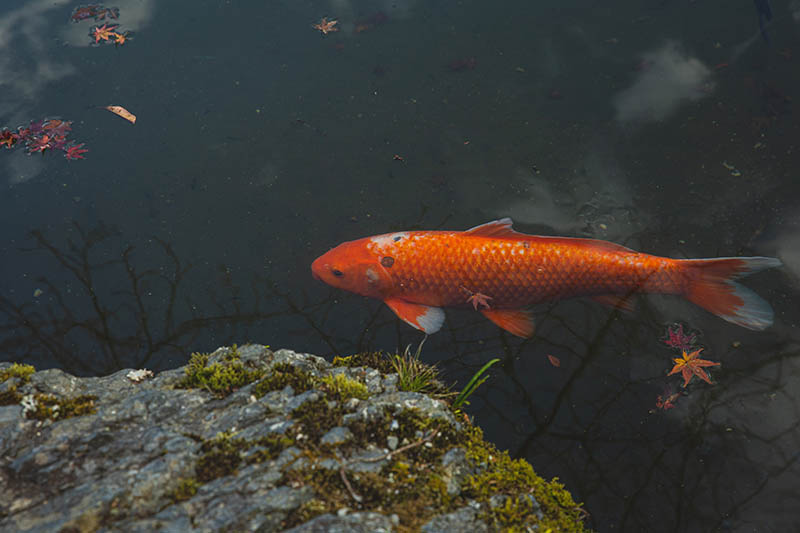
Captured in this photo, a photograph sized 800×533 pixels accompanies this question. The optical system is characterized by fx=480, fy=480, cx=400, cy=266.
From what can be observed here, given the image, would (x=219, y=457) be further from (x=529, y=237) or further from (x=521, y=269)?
(x=529, y=237)

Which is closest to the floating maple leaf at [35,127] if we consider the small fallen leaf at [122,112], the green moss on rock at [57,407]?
the small fallen leaf at [122,112]

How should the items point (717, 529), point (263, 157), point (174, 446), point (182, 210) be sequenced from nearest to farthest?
point (174, 446) < point (717, 529) < point (182, 210) < point (263, 157)

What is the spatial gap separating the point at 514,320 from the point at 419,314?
31.4 inches

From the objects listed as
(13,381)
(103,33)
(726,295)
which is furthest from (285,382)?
(103,33)

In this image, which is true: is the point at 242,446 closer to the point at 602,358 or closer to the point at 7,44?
the point at 602,358

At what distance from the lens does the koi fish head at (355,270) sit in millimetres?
4074

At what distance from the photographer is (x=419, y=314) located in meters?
4.07

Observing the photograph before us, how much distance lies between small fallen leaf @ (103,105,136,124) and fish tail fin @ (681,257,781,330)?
572 cm

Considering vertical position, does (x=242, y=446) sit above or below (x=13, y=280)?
above

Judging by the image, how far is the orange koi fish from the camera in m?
3.67

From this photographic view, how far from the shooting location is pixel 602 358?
3.86 m

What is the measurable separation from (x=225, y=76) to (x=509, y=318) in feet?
14.6

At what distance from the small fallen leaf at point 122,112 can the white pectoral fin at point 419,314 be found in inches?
148

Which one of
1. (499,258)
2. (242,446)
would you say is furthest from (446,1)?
(242,446)
